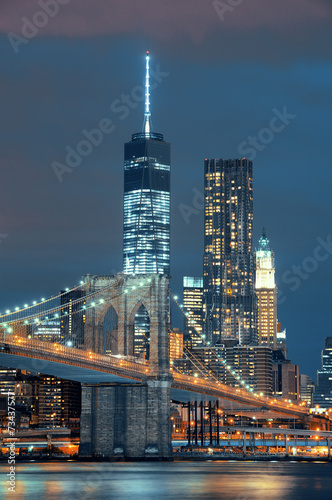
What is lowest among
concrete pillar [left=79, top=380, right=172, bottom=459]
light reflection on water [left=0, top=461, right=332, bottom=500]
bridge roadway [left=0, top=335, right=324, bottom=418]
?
light reflection on water [left=0, top=461, right=332, bottom=500]

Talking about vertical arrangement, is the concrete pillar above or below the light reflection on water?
above

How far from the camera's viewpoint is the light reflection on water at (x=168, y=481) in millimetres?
71500

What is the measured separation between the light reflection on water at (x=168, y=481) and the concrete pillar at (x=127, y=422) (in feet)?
8.97

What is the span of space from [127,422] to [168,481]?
27.6m

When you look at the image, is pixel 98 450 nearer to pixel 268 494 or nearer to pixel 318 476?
pixel 318 476

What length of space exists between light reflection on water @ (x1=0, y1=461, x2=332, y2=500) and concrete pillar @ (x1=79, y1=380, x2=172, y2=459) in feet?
8.97

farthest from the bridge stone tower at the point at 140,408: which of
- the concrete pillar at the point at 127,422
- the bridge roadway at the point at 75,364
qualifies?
the bridge roadway at the point at 75,364

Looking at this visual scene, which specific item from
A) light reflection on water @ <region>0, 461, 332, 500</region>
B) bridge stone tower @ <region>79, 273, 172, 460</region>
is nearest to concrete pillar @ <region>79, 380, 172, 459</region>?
bridge stone tower @ <region>79, 273, 172, 460</region>

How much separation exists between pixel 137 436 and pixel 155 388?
15.5 feet

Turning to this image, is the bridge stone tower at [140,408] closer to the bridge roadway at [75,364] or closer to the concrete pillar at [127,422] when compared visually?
the concrete pillar at [127,422]

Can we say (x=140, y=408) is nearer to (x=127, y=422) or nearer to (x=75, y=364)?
(x=127, y=422)

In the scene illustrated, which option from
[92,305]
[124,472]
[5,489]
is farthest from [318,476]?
[92,305]

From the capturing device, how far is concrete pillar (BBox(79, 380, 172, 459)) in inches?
4343

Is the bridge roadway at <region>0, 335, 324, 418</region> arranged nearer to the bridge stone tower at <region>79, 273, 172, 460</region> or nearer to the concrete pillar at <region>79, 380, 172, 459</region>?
the bridge stone tower at <region>79, 273, 172, 460</region>
